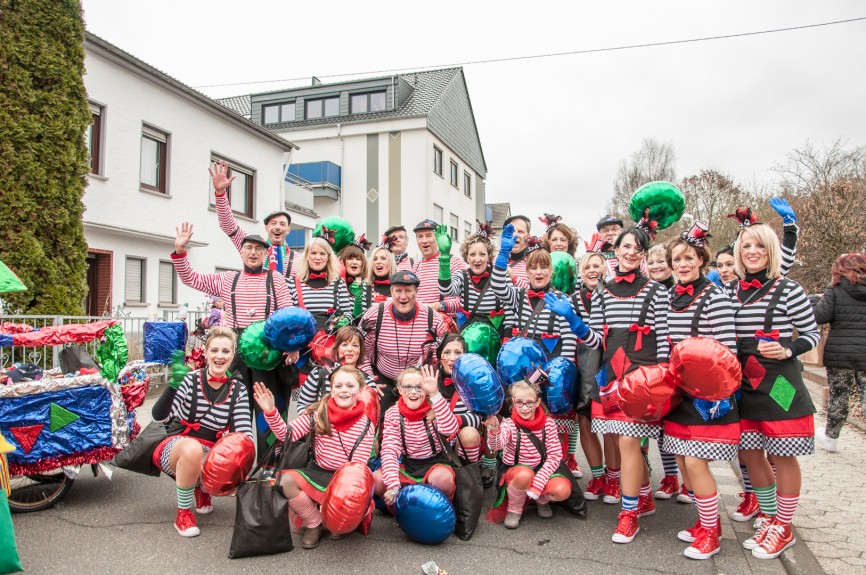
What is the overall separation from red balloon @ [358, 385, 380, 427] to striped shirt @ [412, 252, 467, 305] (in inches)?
55.8

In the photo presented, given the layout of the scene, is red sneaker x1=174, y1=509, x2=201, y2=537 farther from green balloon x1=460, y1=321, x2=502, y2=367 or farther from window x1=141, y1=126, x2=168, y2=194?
window x1=141, y1=126, x2=168, y2=194

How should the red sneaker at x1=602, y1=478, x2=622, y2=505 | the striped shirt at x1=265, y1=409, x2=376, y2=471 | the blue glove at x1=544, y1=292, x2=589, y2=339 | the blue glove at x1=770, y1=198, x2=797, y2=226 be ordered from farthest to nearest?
the red sneaker at x1=602, y1=478, x2=622, y2=505, the blue glove at x1=544, y1=292, x2=589, y2=339, the striped shirt at x1=265, y1=409, x2=376, y2=471, the blue glove at x1=770, y1=198, x2=797, y2=226

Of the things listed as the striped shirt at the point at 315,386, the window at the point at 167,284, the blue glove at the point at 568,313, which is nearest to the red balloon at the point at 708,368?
the blue glove at the point at 568,313

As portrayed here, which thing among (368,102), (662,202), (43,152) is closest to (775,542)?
(662,202)

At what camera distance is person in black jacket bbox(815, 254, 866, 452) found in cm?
586

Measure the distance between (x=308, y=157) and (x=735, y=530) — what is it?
23.8 metres

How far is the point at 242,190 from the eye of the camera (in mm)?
16750

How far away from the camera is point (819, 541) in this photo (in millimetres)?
3689

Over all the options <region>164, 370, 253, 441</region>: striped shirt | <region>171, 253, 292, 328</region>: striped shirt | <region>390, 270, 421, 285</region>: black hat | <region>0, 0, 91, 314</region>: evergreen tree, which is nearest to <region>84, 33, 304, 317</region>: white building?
<region>0, 0, 91, 314</region>: evergreen tree

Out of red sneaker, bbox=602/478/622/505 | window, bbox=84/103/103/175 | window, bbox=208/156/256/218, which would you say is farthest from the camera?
window, bbox=208/156/256/218

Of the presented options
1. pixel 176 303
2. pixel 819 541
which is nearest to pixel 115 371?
pixel 819 541

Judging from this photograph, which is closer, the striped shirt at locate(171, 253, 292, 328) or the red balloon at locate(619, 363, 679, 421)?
the red balloon at locate(619, 363, 679, 421)

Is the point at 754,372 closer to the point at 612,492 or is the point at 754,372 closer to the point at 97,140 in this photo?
the point at 612,492

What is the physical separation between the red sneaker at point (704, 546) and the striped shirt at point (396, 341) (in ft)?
6.97
